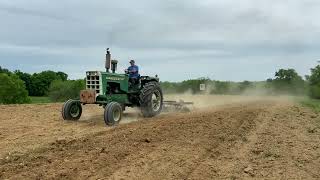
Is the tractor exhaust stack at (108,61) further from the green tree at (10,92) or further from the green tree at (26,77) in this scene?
the green tree at (26,77)

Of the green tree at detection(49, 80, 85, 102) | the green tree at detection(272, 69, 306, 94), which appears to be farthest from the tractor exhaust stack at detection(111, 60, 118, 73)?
the green tree at detection(49, 80, 85, 102)

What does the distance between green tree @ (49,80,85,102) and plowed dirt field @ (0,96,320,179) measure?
49424mm

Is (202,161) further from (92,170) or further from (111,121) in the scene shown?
(111,121)

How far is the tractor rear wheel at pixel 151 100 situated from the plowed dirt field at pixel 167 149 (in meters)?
2.07

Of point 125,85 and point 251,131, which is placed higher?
point 125,85

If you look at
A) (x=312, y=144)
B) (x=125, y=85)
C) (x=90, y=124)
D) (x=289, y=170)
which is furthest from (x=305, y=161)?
(x=125, y=85)

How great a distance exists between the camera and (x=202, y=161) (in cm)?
913

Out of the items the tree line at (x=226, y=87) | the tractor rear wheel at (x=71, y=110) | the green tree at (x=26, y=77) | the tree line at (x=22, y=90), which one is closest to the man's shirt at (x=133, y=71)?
the tractor rear wheel at (x=71, y=110)

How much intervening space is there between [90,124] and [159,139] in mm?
4317

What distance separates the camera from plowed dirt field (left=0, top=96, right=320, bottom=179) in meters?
8.42

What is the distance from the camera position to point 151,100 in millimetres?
16703

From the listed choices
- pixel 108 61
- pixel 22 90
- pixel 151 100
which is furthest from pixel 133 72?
pixel 22 90

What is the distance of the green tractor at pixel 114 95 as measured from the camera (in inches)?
595

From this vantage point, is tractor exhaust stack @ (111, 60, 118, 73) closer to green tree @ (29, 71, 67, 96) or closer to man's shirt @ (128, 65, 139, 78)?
man's shirt @ (128, 65, 139, 78)
